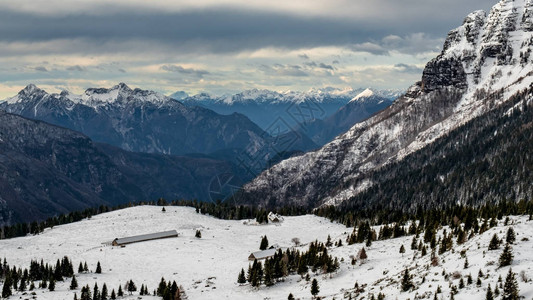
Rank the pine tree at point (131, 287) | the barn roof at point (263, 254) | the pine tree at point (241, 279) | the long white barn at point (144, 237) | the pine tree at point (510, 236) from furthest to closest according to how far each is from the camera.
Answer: the long white barn at point (144, 237) → the barn roof at point (263, 254) → the pine tree at point (241, 279) → the pine tree at point (131, 287) → the pine tree at point (510, 236)

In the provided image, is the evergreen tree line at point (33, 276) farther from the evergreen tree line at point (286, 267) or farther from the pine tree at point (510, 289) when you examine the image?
the pine tree at point (510, 289)

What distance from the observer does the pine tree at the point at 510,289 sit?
64688 mm

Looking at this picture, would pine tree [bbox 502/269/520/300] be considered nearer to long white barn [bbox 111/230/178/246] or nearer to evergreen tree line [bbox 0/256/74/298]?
evergreen tree line [bbox 0/256/74/298]

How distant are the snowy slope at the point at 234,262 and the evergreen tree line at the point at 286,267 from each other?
2.02 m

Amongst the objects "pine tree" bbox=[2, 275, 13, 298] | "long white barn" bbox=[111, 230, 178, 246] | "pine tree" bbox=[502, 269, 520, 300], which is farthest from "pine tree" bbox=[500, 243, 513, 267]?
"long white barn" bbox=[111, 230, 178, 246]

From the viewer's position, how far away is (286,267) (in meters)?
122

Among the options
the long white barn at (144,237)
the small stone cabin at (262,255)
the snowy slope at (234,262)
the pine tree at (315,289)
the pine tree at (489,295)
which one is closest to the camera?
the pine tree at (489,295)

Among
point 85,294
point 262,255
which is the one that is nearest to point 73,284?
point 85,294

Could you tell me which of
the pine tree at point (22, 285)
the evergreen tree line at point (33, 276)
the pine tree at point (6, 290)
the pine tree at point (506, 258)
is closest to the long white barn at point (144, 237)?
the evergreen tree line at point (33, 276)

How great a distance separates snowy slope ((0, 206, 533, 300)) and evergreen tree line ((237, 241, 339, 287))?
6.62 ft

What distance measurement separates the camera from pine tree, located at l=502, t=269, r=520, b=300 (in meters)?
64.7

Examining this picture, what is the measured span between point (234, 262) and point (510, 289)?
95.9 m

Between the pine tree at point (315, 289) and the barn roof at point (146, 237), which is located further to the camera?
the barn roof at point (146, 237)

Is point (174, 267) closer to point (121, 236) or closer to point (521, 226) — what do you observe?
point (121, 236)
